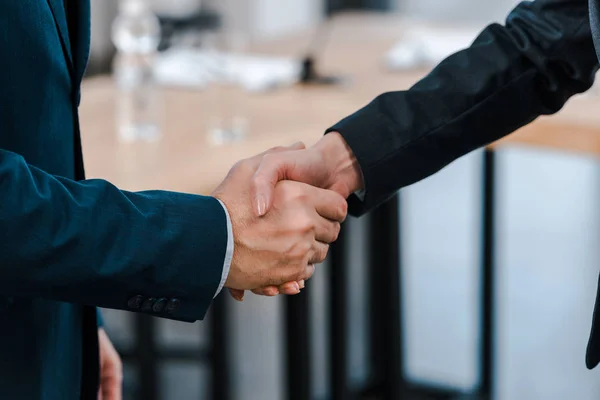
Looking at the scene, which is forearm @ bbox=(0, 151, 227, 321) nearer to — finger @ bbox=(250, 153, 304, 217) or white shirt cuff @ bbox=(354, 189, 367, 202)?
finger @ bbox=(250, 153, 304, 217)

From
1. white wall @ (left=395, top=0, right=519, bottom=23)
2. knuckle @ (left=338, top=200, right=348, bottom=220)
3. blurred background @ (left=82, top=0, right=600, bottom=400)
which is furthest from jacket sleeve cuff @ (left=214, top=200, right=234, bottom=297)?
white wall @ (left=395, top=0, right=519, bottom=23)

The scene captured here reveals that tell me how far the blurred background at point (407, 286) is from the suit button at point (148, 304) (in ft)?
2.88

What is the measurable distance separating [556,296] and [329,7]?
2451 millimetres

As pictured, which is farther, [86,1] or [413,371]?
[413,371]

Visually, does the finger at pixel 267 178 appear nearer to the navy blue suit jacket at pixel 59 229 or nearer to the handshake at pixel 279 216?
the handshake at pixel 279 216

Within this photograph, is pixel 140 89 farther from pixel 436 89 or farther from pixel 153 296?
pixel 153 296

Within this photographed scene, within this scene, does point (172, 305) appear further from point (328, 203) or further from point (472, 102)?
point (472, 102)

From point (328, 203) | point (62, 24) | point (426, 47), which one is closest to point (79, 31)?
point (62, 24)

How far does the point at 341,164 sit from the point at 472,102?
208mm

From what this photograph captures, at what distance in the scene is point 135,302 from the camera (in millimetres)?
1058

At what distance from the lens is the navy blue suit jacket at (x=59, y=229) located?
0.99 metres

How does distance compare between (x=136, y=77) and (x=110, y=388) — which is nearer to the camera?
(x=110, y=388)

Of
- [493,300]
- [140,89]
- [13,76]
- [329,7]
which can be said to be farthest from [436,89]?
[329,7]

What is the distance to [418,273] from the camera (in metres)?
3.97
